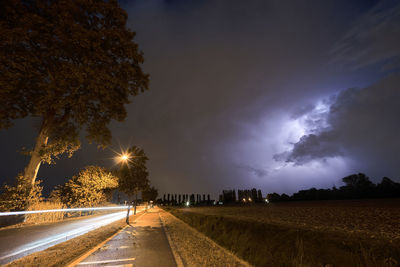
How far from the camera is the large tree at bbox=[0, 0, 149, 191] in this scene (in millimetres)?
7219

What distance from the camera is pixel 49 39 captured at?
7590 millimetres

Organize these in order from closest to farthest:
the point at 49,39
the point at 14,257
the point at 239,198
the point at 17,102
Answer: the point at 14,257 < the point at 49,39 < the point at 17,102 < the point at 239,198

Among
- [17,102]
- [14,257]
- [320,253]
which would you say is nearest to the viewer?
[14,257]

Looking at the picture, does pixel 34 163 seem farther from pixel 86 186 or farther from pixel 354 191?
pixel 354 191

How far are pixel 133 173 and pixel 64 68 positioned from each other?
19867 mm

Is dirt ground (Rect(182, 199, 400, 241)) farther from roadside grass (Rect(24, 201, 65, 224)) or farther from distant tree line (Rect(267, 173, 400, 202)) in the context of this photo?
distant tree line (Rect(267, 173, 400, 202))

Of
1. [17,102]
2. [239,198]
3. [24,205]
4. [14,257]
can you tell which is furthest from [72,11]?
[239,198]

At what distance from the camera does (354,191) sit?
2226 inches

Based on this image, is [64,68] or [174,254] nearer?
[174,254]

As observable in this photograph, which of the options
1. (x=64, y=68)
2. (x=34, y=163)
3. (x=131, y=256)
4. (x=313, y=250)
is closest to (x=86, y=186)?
(x=34, y=163)

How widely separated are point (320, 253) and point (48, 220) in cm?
1513

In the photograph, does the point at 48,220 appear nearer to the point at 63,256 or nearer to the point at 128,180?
the point at 63,256

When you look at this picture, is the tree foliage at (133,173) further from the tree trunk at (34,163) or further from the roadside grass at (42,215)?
the tree trunk at (34,163)

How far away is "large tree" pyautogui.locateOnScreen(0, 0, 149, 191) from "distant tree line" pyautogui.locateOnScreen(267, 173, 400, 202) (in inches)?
2684
